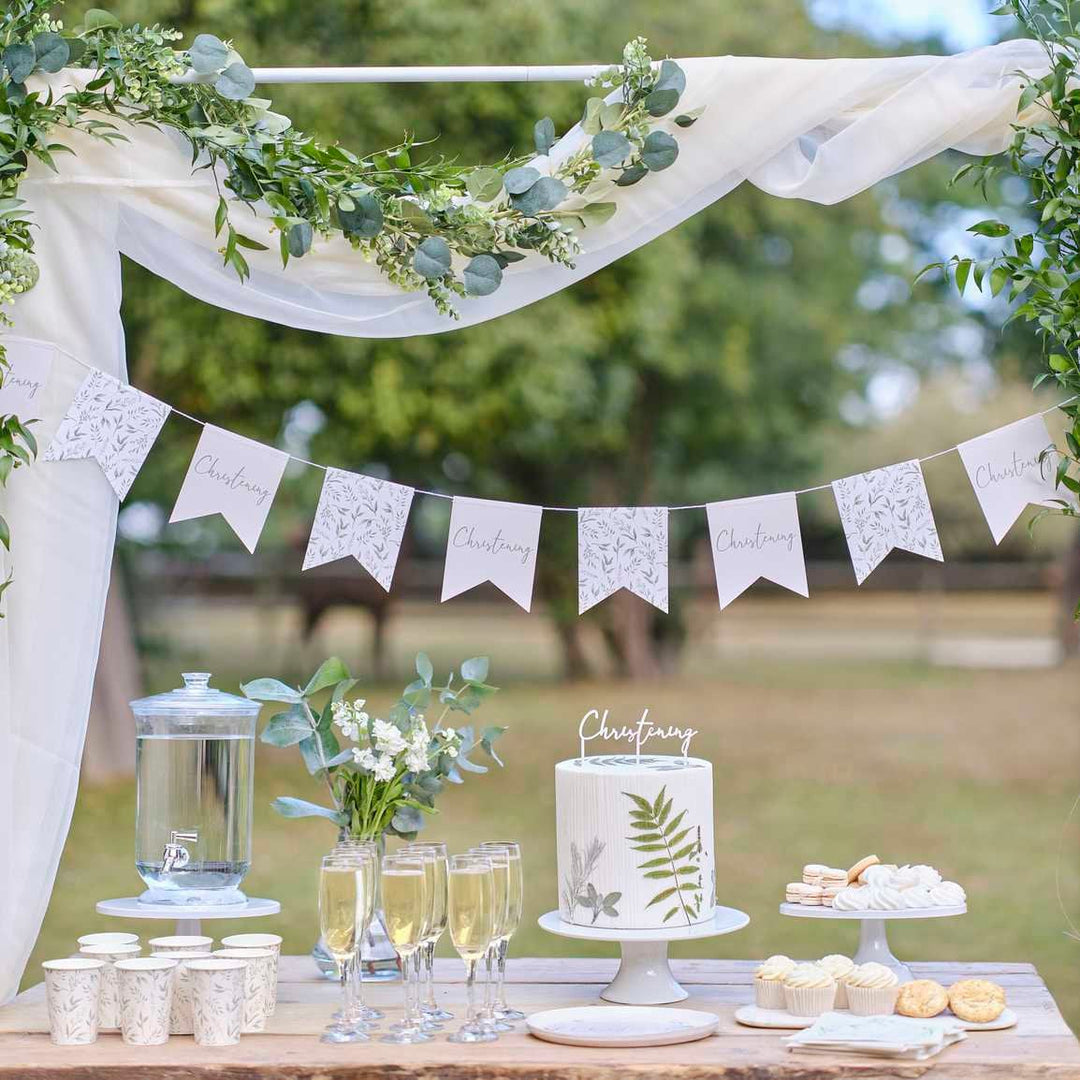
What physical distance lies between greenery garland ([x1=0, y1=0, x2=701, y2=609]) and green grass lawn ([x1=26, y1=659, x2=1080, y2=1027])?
3.79 meters

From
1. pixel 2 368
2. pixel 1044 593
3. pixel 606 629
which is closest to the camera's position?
pixel 2 368

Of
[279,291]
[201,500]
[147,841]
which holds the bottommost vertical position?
[147,841]

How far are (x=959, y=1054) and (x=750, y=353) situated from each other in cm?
945

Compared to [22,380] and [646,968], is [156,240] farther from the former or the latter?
[646,968]

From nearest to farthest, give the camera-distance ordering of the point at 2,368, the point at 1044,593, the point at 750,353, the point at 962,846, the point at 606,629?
1. the point at 2,368
2. the point at 962,846
3. the point at 750,353
4. the point at 606,629
5. the point at 1044,593

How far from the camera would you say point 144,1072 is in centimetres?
162

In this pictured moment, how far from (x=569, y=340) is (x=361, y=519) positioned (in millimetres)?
4572

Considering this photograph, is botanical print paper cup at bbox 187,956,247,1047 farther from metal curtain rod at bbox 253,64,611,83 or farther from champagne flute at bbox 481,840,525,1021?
metal curtain rod at bbox 253,64,611,83

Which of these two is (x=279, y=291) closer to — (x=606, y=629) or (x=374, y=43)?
(x=374, y=43)

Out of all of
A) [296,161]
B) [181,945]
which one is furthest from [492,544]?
[181,945]

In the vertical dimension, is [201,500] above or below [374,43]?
below

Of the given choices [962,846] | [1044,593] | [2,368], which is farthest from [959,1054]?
[1044,593]

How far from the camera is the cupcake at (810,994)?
5.89 ft

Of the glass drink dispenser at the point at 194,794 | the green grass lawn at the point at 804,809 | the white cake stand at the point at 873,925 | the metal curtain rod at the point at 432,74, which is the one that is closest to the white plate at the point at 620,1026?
the white cake stand at the point at 873,925
